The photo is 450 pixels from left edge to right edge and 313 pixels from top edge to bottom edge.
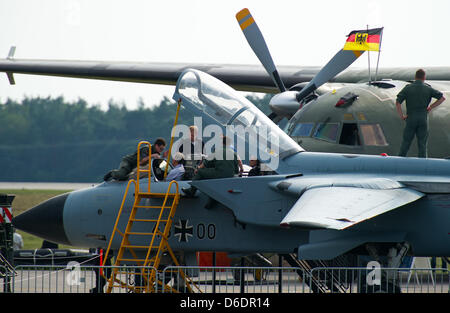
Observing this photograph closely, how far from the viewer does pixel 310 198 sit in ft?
31.7

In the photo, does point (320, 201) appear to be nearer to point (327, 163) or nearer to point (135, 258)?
point (327, 163)

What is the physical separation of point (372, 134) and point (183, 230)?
4.27m

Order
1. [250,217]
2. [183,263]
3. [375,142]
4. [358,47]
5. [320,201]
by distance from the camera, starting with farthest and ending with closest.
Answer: [358,47] < [375,142] < [183,263] < [250,217] < [320,201]

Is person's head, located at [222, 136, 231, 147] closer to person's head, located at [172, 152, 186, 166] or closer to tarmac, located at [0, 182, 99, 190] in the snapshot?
person's head, located at [172, 152, 186, 166]

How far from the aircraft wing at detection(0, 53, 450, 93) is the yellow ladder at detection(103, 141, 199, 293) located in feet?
45.2

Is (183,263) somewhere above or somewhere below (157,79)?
below

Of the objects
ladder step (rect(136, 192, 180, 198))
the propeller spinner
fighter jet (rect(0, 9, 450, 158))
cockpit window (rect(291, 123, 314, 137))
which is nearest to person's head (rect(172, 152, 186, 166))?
ladder step (rect(136, 192, 180, 198))

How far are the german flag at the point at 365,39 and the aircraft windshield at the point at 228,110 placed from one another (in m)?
5.10

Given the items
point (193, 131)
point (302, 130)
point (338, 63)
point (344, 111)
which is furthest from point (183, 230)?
point (338, 63)

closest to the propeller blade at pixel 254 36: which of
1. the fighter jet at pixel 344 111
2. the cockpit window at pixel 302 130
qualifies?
the fighter jet at pixel 344 111

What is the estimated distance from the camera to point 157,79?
2714cm

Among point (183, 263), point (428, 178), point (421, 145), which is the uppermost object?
point (421, 145)

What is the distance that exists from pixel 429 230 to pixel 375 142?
13.4 ft

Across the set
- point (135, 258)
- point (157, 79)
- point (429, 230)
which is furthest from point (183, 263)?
→ point (157, 79)
